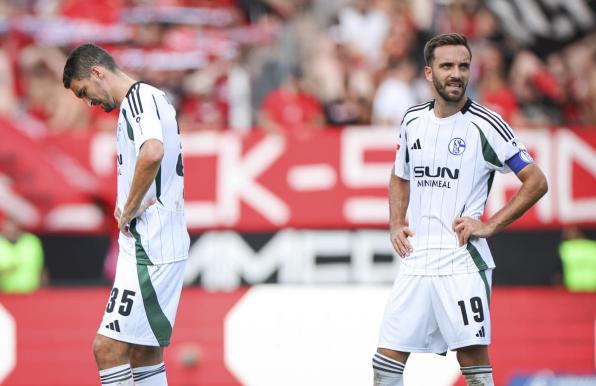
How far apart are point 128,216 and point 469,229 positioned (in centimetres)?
203

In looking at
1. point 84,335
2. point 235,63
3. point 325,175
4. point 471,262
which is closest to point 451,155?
point 471,262

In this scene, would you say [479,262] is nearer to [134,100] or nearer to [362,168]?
[134,100]

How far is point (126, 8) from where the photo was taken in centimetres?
1511

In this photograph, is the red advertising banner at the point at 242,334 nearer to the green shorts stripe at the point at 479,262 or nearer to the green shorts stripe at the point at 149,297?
the green shorts stripe at the point at 479,262

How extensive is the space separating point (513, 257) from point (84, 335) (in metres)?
4.88

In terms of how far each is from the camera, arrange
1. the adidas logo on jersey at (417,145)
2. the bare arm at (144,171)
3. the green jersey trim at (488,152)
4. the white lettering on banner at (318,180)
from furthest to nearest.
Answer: the white lettering on banner at (318,180), the adidas logo on jersey at (417,145), the green jersey trim at (488,152), the bare arm at (144,171)

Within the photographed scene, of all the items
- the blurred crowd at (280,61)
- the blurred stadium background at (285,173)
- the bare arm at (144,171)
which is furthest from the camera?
the blurred crowd at (280,61)

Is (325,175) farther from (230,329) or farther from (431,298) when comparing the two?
(431,298)

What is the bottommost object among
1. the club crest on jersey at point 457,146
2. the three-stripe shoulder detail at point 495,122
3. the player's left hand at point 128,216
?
the player's left hand at point 128,216

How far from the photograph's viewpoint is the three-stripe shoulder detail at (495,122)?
694cm

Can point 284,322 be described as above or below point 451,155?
below

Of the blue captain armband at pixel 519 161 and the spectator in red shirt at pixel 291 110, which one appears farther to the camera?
the spectator in red shirt at pixel 291 110

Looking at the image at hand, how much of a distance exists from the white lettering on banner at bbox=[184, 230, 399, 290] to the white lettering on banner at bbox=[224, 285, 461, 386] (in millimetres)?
2202

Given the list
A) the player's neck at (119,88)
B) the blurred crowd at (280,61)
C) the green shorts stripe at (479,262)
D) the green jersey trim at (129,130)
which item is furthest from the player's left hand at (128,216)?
the blurred crowd at (280,61)
